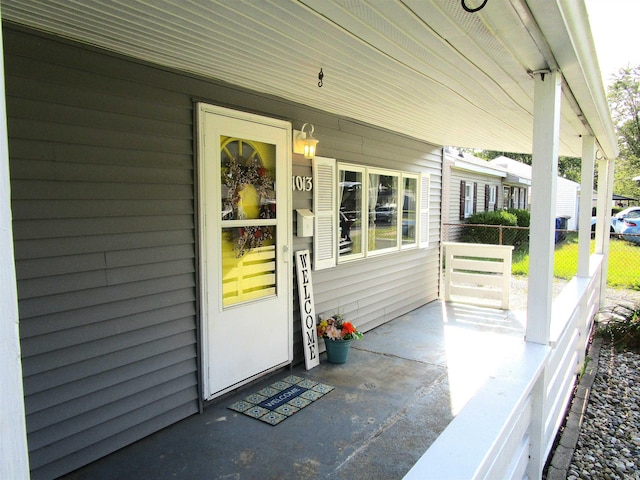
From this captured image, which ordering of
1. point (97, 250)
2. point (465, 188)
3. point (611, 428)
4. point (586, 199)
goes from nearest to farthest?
point (97, 250), point (611, 428), point (586, 199), point (465, 188)

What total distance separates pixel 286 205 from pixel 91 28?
6.51ft

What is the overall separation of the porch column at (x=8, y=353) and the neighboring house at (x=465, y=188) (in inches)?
411

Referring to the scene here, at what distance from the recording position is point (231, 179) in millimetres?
3342

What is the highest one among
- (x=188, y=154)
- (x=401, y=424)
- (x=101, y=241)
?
(x=188, y=154)

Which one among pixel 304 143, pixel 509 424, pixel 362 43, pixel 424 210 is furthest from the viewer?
pixel 424 210

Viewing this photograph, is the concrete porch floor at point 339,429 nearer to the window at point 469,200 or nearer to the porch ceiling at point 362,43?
the porch ceiling at point 362,43

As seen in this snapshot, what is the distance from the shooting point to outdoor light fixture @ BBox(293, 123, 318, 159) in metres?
3.85

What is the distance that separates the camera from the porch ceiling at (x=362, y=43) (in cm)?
184

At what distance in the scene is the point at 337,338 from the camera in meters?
4.07

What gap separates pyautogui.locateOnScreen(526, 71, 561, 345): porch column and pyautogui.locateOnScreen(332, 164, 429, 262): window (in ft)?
8.27

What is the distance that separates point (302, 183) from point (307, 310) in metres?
1.17

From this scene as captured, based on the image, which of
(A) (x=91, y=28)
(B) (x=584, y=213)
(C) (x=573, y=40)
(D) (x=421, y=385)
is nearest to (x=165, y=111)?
(A) (x=91, y=28)

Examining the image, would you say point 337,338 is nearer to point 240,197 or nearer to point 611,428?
A: point 240,197

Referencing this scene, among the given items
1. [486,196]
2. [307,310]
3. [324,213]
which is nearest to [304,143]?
[324,213]
